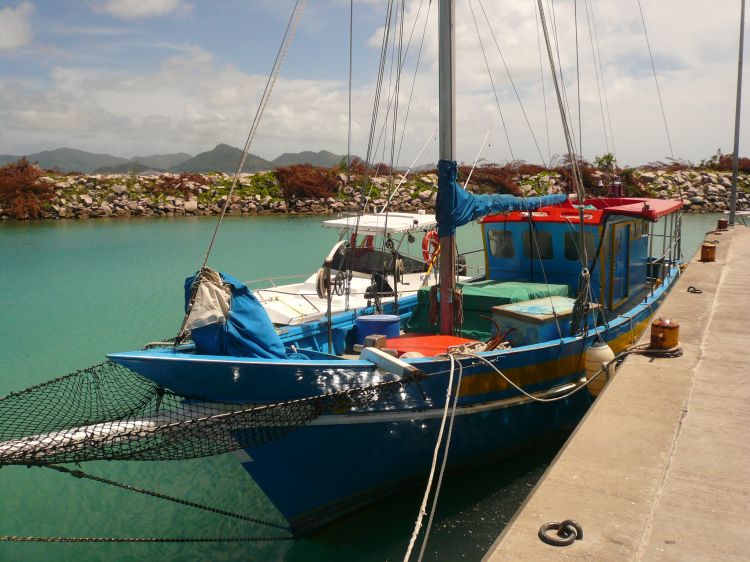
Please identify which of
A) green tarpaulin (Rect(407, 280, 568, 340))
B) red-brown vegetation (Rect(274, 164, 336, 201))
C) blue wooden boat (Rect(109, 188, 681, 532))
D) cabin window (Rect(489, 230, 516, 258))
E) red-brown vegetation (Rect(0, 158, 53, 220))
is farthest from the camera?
red-brown vegetation (Rect(274, 164, 336, 201))

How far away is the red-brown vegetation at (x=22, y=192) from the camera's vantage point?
4766 centimetres

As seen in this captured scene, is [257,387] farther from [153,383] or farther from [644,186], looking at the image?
[644,186]

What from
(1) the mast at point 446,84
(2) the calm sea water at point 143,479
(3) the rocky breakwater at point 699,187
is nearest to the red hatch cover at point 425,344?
(1) the mast at point 446,84

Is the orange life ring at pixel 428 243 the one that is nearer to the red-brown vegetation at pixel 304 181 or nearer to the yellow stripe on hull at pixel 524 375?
the yellow stripe on hull at pixel 524 375

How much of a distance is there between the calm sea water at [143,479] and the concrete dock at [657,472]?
2452mm

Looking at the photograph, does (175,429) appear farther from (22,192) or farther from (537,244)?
(22,192)

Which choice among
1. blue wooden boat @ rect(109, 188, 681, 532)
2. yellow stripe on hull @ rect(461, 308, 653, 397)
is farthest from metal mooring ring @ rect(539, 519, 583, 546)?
yellow stripe on hull @ rect(461, 308, 653, 397)

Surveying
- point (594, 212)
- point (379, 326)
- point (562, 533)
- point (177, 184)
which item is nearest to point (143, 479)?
point (379, 326)

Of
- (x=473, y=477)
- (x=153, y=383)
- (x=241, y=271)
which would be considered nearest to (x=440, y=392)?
(x=473, y=477)

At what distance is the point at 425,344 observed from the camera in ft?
25.9

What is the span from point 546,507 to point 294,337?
4.74m

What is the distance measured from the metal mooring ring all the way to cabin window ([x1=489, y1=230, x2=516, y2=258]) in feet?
24.7

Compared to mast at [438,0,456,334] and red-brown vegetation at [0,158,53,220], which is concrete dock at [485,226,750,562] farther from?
red-brown vegetation at [0,158,53,220]

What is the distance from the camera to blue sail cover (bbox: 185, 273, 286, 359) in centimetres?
628
